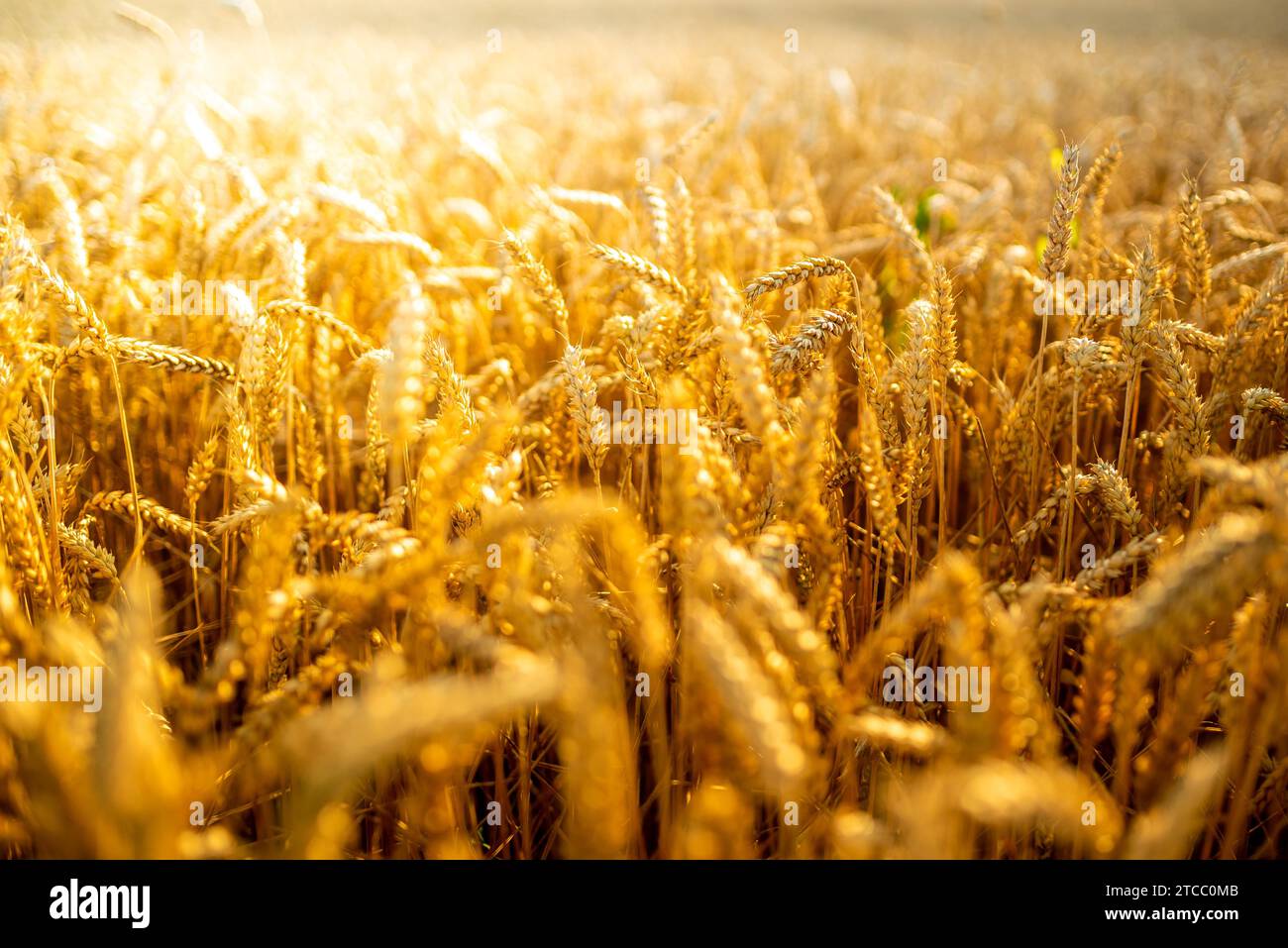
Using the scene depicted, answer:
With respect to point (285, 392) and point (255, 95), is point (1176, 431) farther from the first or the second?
point (255, 95)

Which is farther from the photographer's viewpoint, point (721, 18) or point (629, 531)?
point (721, 18)

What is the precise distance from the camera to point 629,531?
2.63 ft

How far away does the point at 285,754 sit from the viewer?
2.46ft

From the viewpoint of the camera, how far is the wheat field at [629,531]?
0.75 m

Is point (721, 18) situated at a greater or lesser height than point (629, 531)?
greater

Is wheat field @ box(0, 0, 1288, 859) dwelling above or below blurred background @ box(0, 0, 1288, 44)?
below

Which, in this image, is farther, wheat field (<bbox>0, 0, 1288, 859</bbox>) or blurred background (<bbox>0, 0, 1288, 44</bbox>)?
blurred background (<bbox>0, 0, 1288, 44</bbox>)

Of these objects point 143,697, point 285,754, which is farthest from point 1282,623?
point 143,697

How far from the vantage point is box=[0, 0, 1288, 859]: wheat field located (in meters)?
0.75

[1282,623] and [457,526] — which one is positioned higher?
[457,526]

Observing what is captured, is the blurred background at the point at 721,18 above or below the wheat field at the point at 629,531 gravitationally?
above

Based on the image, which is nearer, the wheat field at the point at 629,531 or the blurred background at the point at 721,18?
the wheat field at the point at 629,531
